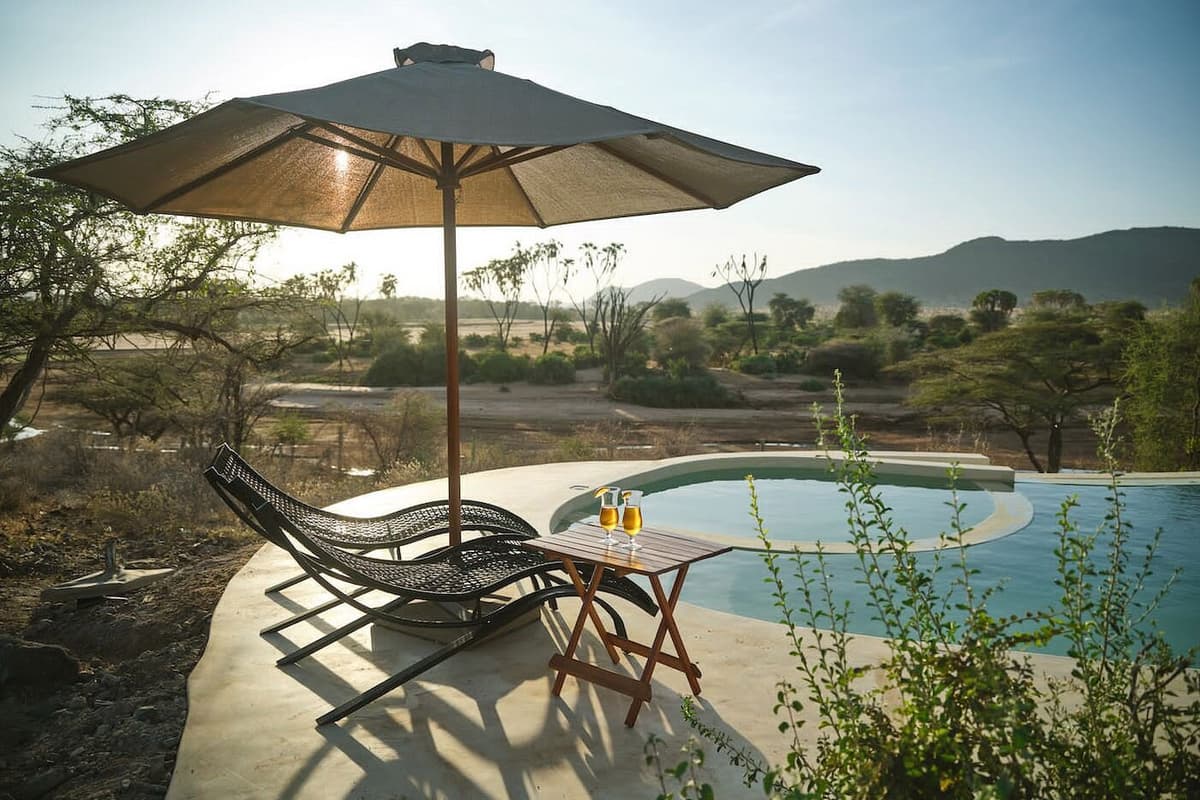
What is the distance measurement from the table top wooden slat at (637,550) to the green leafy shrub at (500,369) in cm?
2239

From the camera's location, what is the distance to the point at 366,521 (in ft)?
12.6

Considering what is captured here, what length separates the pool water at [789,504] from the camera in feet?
21.2

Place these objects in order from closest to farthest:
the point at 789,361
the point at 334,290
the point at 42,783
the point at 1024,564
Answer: the point at 42,783 → the point at 1024,564 → the point at 334,290 → the point at 789,361

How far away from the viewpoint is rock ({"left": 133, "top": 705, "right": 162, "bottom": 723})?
109 inches

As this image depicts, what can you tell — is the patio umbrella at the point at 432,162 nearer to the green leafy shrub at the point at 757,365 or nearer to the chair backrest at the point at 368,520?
the chair backrest at the point at 368,520

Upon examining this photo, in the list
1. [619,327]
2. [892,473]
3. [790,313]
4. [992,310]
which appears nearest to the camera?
[892,473]

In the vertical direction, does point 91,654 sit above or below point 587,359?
below

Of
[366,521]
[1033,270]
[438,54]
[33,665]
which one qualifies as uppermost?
[1033,270]

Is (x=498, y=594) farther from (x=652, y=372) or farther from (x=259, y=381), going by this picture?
(x=652, y=372)

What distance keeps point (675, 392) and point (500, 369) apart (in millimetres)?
6557

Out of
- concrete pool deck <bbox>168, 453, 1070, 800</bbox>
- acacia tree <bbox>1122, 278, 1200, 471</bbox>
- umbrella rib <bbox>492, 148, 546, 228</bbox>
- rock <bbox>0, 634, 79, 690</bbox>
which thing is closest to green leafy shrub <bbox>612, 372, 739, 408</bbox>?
acacia tree <bbox>1122, 278, 1200, 471</bbox>

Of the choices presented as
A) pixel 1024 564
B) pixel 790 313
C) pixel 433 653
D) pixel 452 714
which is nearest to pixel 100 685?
pixel 433 653

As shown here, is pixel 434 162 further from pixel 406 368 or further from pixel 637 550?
pixel 406 368

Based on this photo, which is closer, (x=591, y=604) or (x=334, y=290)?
(x=591, y=604)
